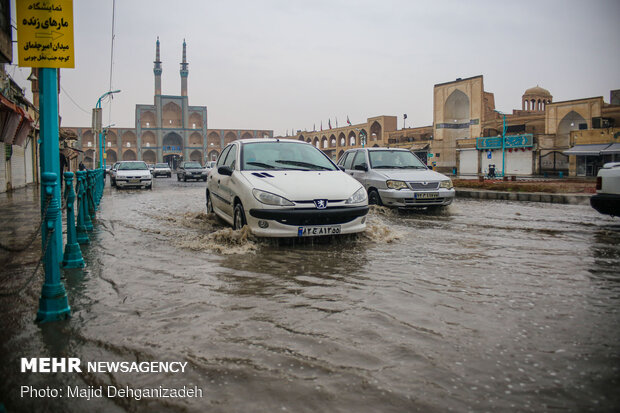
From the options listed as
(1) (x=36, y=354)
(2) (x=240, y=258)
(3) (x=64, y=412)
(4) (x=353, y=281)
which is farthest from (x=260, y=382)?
(2) (x=240, y=258)

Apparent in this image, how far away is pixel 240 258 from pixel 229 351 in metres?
2.67

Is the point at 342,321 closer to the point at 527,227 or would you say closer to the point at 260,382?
the point at 260,382

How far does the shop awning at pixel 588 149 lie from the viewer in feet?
106

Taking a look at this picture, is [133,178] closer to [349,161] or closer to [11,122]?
[11,122]

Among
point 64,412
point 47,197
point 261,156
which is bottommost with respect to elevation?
point 64,412

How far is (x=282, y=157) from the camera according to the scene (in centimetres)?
690

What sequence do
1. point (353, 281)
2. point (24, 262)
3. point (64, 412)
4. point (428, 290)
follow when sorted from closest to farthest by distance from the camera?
point (64, 412)
point (428, 290)
point (353, 281)
point (24, 262)

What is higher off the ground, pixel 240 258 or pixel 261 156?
pixel 261 156

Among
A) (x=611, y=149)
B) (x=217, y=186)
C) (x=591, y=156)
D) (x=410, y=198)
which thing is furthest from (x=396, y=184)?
(x=591, y=156)

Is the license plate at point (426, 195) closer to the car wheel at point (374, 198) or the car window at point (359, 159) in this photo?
the car wheel at point (374, 198)

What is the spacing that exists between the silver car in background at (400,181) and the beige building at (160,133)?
75.6 meters

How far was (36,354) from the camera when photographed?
2.63m

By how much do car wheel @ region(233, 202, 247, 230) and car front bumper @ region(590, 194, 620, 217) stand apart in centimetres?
549

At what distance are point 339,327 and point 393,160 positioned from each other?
832cm
